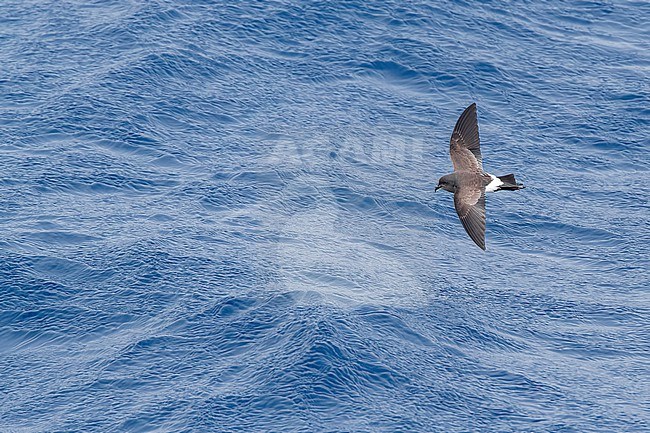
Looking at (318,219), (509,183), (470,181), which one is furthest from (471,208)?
(318,219)

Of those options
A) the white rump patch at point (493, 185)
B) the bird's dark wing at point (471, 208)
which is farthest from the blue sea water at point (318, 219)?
the white rump patch at point (493, 185)

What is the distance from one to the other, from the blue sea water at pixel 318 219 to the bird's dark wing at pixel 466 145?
13.2 ft

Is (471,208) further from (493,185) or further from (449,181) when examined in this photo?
(449,181)

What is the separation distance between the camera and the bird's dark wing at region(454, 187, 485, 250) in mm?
27203

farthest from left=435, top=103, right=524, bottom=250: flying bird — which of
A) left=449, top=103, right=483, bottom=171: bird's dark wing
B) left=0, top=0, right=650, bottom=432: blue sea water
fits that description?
left=0, top=0, right=650, bottom=432: blue sea water

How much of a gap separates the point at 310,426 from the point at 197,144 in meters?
13.0

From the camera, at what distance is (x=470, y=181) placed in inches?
1116

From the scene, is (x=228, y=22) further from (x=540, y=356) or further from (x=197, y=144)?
(x=540, y=356)

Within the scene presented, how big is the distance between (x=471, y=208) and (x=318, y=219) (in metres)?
7.34

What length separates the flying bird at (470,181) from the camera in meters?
27.5

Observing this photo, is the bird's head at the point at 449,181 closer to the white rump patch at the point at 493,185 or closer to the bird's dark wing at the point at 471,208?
the bird's dark wing at the point at 471,208

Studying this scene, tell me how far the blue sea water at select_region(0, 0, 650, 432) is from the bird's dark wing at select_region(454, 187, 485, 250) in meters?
3.65

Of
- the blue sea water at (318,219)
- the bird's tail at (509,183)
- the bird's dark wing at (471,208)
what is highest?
the bird's tail at (509,183)

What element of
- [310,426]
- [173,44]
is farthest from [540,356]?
[173,44]
